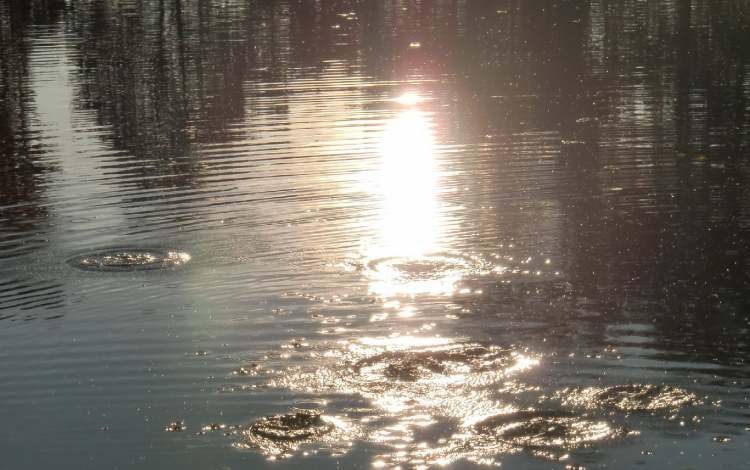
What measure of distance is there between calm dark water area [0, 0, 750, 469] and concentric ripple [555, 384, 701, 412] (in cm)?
3

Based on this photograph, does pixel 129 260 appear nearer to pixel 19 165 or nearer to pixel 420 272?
pixel 420 272

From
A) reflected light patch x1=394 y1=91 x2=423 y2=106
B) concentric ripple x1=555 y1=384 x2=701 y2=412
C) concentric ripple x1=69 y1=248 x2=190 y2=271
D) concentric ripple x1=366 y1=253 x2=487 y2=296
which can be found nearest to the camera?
concentric ripple x1=555 y1=384 x2=701 y2=412

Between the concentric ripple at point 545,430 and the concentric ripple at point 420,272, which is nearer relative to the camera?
the concentric ripple at point 545,430

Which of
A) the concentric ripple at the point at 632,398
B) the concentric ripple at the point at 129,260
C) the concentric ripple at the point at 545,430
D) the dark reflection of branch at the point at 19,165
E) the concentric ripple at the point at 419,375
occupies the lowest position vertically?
the concentric ripple at the point at 545,430

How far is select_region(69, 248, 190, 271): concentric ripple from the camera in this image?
49.0ft

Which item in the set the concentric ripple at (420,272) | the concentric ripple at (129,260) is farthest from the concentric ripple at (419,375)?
the concentric ripple at (129,260)

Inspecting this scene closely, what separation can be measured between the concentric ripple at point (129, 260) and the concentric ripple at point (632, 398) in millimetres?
6161

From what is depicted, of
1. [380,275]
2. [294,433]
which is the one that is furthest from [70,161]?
[294,433]

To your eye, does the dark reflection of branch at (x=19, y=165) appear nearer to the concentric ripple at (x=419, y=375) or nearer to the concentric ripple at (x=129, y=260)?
the concentric ripple at (x=129, y=260)

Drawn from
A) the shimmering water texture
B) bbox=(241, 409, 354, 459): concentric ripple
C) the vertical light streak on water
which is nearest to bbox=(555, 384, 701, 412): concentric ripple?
the shimmering water texture

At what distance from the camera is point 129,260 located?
50.0 feet

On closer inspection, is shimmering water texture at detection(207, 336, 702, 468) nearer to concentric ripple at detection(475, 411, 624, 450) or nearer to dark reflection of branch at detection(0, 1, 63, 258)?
concentric ripple at detection(475, 411, 624, 450)

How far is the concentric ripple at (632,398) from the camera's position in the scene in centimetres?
1021

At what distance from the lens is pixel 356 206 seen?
1764 centimetres
